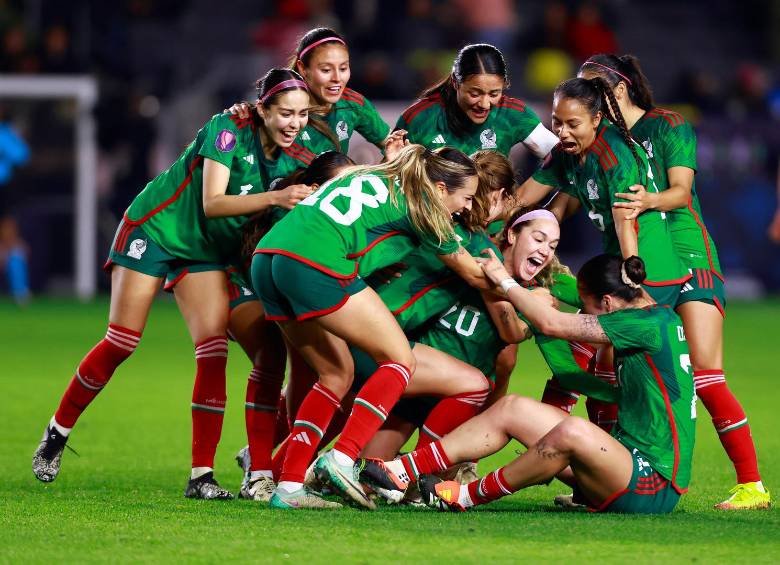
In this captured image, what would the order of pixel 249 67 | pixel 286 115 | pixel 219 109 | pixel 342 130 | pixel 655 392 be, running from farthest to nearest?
1. pixel 249 67
2. pixel 219 109
3. pixel 342 130
4. pixel 286 115
5. pixel 655 392

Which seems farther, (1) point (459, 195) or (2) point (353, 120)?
(2) point (353, 120)

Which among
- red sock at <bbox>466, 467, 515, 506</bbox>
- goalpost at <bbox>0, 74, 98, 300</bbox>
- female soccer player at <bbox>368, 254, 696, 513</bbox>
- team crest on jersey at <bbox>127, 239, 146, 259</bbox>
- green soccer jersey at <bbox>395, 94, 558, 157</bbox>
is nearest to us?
female soccer player at <bbox>368, 254, 696, 513</bbox>

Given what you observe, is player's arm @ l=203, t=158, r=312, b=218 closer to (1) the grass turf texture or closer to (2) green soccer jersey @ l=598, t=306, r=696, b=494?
(1) the grass turf texture

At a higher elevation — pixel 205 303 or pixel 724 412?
pixel 205 303

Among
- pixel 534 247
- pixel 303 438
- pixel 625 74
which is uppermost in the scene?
pixel 625 74

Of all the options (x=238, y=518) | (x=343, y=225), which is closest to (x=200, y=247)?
(x=343, y=225)

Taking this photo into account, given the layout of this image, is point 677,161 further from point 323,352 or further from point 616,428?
point 323,352

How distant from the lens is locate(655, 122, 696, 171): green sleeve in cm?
618

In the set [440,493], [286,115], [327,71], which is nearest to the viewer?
[440,493]

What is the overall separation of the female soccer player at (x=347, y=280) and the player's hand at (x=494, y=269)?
77mm

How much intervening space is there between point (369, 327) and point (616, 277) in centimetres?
98

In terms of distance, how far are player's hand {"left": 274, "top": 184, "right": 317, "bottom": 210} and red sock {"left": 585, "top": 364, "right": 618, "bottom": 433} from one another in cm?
154

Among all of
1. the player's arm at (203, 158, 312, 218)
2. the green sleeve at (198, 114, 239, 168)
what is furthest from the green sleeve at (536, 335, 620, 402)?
the green sleeve at (198, 114, 239, 168)

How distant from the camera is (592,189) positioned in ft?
20.1
